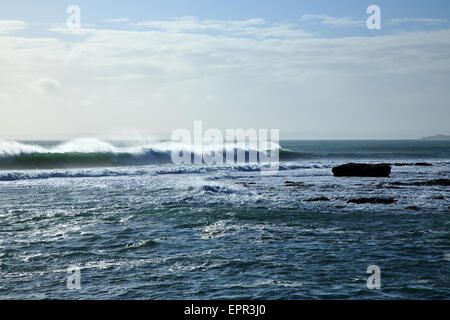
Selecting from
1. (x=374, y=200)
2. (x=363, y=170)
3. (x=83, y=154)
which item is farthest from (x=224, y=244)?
(x=83, y=154)

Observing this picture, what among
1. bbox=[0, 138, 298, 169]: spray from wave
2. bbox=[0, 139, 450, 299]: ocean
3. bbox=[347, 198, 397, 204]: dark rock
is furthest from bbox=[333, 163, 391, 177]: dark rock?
bbox=[0, 138, 298, 169]: spray from wave

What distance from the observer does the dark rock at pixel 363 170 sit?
3638 cm

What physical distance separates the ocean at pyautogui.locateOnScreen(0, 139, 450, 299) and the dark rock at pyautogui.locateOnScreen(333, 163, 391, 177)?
1026 centimetres

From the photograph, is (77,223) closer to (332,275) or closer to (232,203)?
(232,203)

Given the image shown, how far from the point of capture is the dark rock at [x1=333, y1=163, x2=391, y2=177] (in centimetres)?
3638

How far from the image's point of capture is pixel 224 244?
41.6 feet

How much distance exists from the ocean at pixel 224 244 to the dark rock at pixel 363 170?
33.7 feet

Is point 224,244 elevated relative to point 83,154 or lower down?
lower down

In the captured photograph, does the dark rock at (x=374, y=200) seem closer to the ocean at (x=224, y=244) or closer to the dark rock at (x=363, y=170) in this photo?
the ocean at (x=224, y=244)

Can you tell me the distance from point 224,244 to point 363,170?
27.2 metres

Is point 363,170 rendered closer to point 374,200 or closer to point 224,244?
point 374,200
